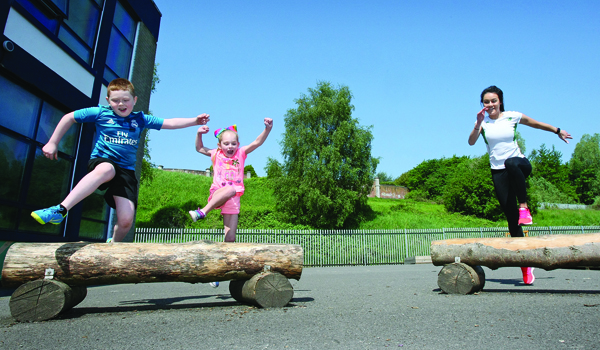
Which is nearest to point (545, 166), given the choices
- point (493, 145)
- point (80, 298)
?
point (493, 145)

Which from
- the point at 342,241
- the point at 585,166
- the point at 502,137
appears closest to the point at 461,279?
the point at 502,137

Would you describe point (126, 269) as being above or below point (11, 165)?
below

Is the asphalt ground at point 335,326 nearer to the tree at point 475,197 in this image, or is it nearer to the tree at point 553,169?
the tree at point 475,197

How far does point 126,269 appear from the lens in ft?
11.0

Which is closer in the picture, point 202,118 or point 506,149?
point 202,118

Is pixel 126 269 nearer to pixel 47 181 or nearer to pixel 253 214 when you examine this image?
pixel 47 181

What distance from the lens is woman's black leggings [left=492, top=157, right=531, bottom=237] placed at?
4.48 meters

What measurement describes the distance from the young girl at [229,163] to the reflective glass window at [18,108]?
4.55 m

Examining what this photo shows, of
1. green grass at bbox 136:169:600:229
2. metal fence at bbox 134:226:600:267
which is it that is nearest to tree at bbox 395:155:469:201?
green grass at bbox 136:169:600:229

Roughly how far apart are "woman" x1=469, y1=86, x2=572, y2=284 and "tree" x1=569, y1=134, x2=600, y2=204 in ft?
206

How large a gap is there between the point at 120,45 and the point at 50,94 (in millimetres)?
3959

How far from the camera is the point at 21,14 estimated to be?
6.71 meters

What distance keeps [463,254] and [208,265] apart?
3123 mm

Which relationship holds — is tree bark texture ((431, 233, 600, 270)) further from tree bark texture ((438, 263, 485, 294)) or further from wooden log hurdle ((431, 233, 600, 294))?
tree bark texture ((438, 263, 485, 294))
